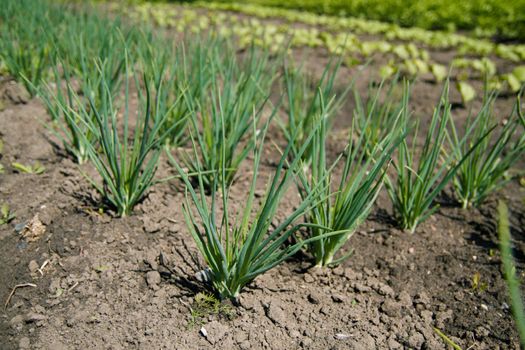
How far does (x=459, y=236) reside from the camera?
6.40ft

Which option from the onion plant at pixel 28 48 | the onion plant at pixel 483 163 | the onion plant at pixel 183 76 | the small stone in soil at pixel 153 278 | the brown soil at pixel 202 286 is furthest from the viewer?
the onion plant at pixel 28 48

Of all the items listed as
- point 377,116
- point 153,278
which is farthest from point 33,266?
point 377,116

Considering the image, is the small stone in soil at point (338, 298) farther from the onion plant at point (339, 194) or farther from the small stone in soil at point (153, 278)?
the small stone in soil at point (153, 278)

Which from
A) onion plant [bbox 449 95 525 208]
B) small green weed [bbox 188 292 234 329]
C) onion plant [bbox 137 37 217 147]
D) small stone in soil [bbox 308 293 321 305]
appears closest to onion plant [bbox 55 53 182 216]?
onion plant [bbox 137 37 217 147]

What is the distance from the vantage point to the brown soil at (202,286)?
1367mm

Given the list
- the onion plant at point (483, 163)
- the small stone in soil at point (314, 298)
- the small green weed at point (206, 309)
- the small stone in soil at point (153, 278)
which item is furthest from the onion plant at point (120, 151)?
the onion plant at point (483, 163)

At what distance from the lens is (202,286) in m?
1.51

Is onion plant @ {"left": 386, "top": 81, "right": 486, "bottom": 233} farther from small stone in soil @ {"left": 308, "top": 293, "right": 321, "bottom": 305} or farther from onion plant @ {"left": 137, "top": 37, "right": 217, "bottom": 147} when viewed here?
onion plant @ {"left": 137, "top": 37, "right": 217, "bottom": 147}

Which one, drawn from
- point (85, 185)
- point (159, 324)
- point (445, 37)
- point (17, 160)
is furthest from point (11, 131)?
point (445, 37)

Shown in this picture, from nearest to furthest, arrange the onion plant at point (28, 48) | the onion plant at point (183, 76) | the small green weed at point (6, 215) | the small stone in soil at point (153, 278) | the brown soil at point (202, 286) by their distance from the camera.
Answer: the brown soil at point (202, 286) → the small stone in soil at point (153, 278) → the small green weed at point (6, 215) → the onion plant at point (183, 76) → the onion plant at point (28, 48)

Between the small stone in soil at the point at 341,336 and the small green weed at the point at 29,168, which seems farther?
the small green weed at the point at 29,168

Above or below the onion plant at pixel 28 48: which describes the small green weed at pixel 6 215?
below

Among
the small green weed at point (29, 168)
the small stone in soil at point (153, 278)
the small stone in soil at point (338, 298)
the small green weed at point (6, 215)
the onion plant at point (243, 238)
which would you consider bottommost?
the small stone in soil at point (338, 298)

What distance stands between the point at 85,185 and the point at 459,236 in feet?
5.82
